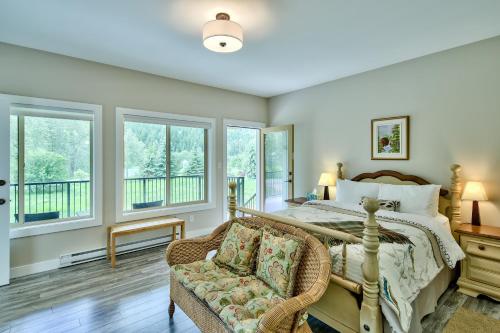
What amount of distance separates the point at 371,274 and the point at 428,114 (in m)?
2.64

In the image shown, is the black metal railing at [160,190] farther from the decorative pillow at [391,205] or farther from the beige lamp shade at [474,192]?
the beige lamp shade at [474,192]

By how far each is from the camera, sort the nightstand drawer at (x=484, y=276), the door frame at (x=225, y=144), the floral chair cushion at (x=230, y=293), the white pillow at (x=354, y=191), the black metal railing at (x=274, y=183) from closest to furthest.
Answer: the floral chair cushion at (x=230, y=293)
the nightstand drawer at (x=484, y=276)
the white pillow at (x=354, y=191)
the door frame at (x=225, y=144)
the black metal railing at (x=274, y=183)

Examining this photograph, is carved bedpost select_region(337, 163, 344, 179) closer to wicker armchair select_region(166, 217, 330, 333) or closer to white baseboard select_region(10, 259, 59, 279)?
wicker armchair select_region(166, 217, 330, 333)

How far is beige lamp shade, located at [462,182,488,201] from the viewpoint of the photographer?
8.84ft

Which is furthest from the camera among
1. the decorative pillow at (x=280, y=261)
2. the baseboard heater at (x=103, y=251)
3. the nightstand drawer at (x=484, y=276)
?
the baseboard heater at (x=103, y=251)

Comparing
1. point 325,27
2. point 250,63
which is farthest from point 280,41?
point 250,63

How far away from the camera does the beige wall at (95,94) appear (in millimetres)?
3004

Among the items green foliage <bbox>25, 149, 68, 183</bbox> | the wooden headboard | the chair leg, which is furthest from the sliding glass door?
green foliage <bbox>25, 149, 68, 183</bbox>

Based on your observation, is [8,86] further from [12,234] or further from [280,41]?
[280,41]

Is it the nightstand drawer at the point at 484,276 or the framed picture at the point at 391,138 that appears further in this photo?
the framed picture at the point at 391,138

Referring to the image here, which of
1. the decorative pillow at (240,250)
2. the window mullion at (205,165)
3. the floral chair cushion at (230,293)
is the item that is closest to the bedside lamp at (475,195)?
the decorative pillow at (240,250)

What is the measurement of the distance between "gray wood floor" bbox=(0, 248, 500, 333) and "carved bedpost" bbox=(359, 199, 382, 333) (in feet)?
2.02

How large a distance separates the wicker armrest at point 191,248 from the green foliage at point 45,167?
218 centimetres

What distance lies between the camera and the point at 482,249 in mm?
2576
